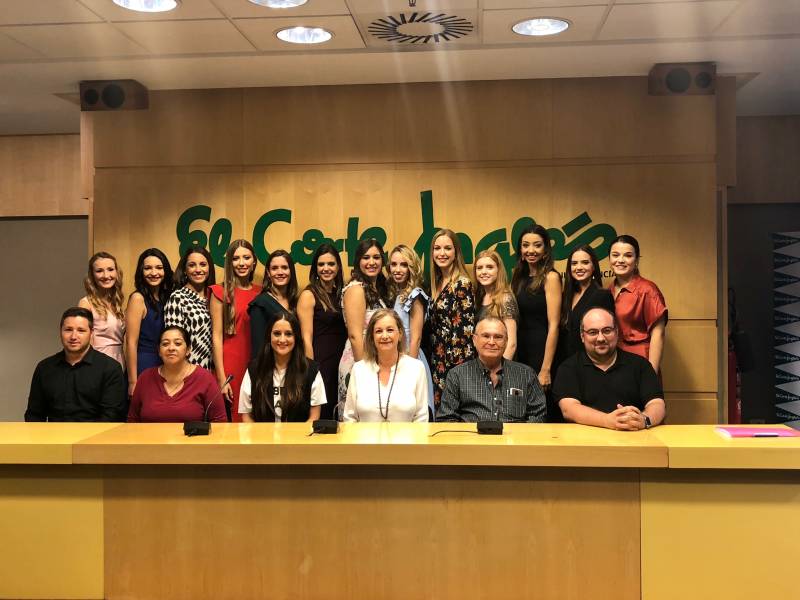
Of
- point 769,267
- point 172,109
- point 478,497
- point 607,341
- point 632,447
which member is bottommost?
point 478,497

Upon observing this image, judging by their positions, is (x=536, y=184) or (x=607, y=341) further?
(x=536, y=184)

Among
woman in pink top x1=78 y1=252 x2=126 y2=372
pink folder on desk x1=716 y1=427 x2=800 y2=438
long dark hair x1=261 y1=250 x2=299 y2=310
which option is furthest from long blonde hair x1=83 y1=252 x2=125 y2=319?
pink folder on desk x1=716 y1=427 x2=800 y2=438

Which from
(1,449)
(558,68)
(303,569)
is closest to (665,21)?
(558,68)

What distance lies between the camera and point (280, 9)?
424 cm

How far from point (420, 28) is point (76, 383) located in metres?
2.49

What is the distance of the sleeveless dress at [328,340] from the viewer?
15.8 feet

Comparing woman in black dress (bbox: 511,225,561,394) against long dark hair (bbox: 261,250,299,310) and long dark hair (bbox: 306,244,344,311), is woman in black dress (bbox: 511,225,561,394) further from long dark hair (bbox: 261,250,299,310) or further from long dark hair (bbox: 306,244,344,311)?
long dark hair (bbox: 261,250,299,310)

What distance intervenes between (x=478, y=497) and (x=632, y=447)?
49cm

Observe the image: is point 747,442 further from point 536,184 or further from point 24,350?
point 24,350

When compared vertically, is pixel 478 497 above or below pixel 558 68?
below

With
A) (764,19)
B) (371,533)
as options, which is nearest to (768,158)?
(764,19)

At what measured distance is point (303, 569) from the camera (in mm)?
2662

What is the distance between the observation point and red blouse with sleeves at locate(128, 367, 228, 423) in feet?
12.5

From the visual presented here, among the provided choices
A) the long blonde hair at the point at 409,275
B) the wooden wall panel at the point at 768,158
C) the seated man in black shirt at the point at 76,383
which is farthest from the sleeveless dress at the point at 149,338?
the wooden wall panel at the point at 768,158
